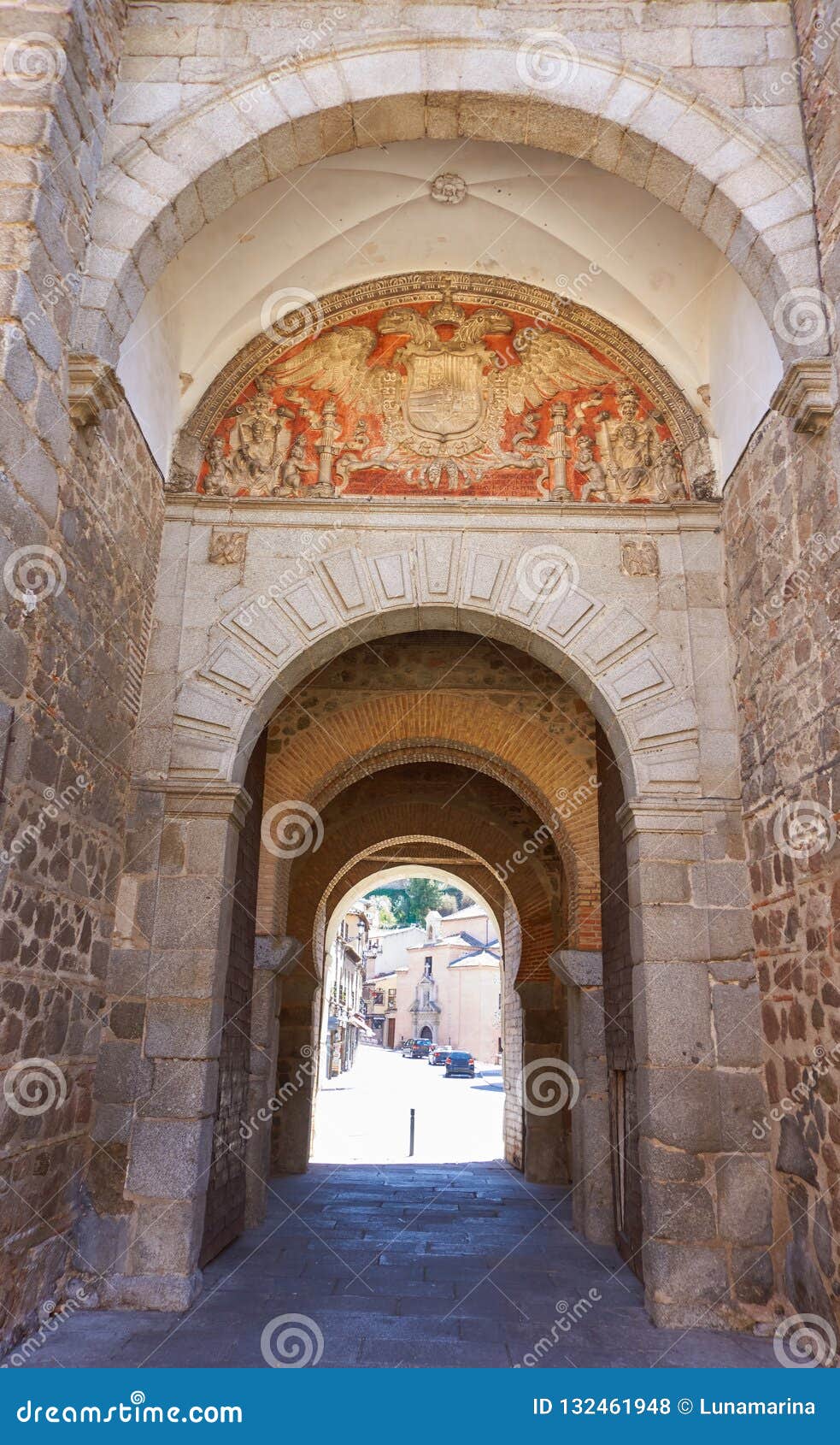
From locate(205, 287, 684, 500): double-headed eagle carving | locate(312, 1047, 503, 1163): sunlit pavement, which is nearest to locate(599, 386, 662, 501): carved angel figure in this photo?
locate(205, 287, 684, 500): double-headed eagle carving

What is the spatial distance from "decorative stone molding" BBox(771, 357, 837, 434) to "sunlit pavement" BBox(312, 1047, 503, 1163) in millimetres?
8752

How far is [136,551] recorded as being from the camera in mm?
5223

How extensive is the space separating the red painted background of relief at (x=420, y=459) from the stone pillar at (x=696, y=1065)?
89.9 inches

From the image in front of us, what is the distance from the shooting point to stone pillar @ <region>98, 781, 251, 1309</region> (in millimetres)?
4473

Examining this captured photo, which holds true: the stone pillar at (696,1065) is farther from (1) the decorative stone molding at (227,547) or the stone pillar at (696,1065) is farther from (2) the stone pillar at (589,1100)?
(1) the decorative stone molding at (227,547)

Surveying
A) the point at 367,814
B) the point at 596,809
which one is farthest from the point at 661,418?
the point at 367,814

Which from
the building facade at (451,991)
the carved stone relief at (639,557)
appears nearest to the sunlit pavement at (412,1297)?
the carved stone relief at (639,557)

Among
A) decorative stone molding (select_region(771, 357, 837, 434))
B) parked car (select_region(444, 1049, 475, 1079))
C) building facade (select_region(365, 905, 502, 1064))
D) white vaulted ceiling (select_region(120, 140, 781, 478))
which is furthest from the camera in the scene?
building facade (select_region(365, 905, 502, 1064))

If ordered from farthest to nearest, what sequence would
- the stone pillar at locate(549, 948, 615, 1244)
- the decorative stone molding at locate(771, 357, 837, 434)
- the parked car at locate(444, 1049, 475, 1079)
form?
1. the parked car at locate(444, 1049, 475, 1079)
2. the stone pillar at locate(549, 948, 615, 1244)
3. the decorative stone molding at locate(771, 357, 837, 434)

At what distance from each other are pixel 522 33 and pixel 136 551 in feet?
11.8

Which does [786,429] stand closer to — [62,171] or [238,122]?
[238,122]

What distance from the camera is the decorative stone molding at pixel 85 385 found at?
427cm

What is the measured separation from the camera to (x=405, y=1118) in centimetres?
1476

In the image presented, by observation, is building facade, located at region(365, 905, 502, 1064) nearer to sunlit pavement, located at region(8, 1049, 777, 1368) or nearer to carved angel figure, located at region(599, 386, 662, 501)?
sunlit pavement, located at region(8, 1049, 777, 1368)
